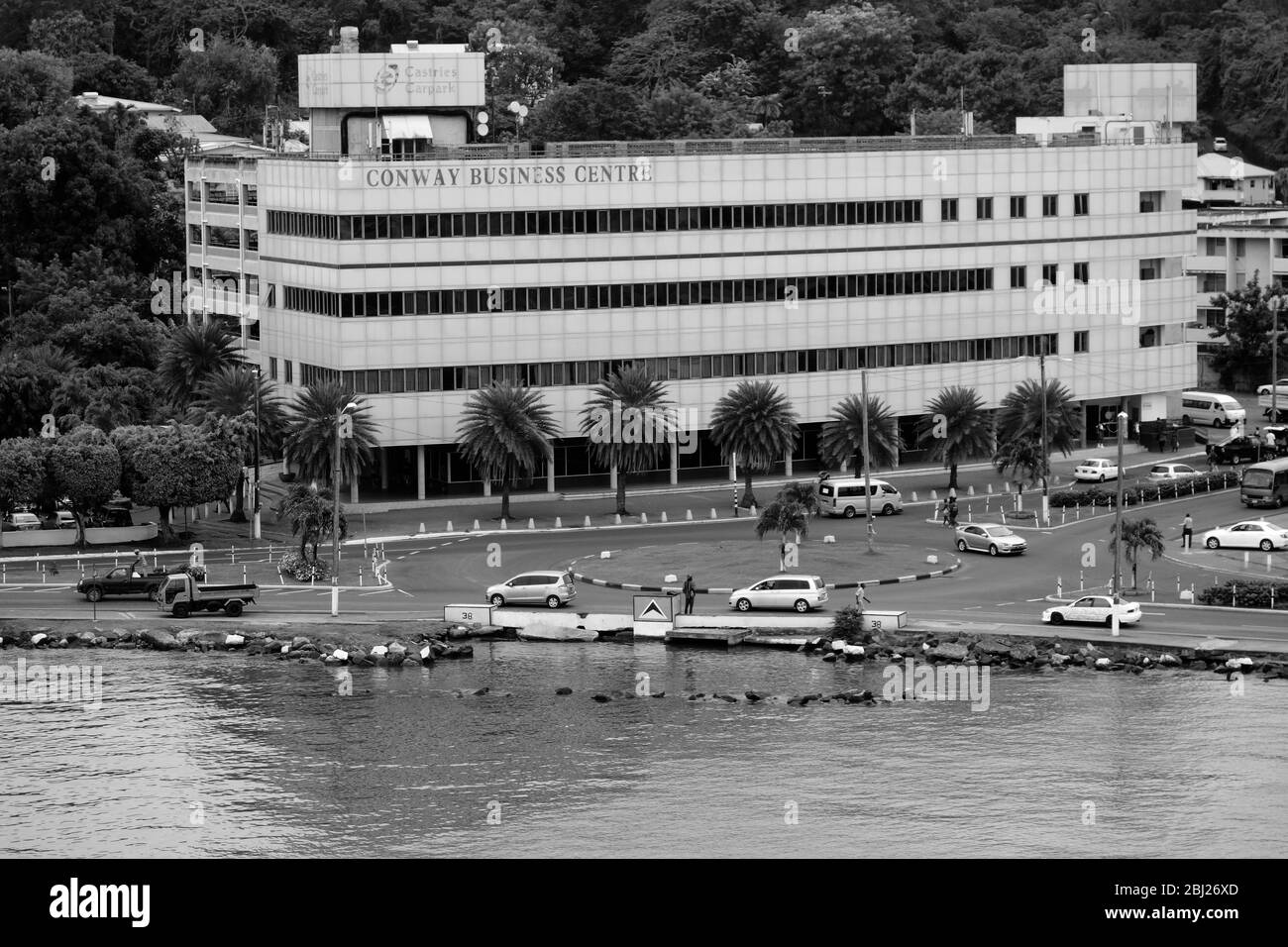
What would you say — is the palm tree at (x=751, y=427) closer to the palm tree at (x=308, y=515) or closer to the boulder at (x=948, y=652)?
the palm tree at (x=308, y=515)

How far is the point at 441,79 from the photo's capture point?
423 feet

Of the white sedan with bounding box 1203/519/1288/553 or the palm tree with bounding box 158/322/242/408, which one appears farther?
the palm tree with bounding box 158/322/242/408

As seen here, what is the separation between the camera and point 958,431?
392 ft

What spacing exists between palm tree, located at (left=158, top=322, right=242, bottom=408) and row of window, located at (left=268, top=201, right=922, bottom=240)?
6.99m

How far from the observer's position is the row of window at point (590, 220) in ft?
392

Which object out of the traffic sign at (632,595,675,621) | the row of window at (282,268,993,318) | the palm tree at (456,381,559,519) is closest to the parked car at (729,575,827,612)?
the traffic sign at (632,595,675,621)

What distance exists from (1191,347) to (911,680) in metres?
65.1

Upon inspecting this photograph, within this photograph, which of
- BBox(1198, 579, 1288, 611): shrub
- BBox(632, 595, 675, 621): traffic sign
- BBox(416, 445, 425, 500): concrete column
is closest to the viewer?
BBox(632, 595, 675, 621): traffic sign

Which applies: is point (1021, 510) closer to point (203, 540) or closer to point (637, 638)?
point (637, 638)

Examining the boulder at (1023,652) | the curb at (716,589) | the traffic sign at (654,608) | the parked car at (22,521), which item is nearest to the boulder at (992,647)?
the boulder at (1023,652)

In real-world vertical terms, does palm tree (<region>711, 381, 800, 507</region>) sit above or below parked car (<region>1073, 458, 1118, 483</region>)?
above

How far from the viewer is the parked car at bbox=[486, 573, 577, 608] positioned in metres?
95.4

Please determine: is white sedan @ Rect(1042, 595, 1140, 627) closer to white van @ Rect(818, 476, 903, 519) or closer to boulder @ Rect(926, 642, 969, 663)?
boulder @ Rect(926, 642, 969, 663)

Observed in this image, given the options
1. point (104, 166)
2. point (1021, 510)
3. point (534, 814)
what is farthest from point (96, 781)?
point (104, 166)
